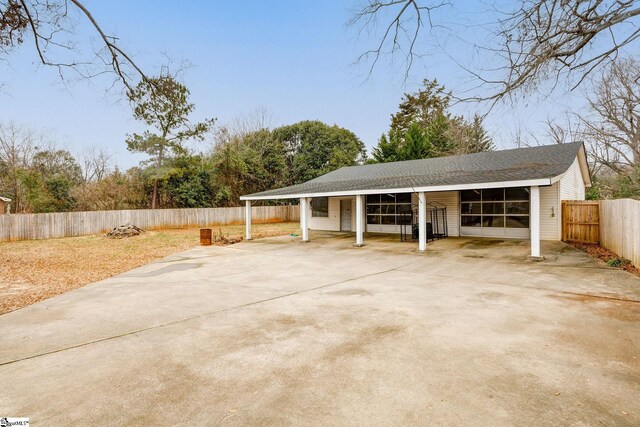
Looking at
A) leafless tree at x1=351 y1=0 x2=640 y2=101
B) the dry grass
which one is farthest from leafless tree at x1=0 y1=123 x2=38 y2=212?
leafless tree at x1=351 y1=0 x2=640 y2=101

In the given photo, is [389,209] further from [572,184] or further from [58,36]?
[58,36]

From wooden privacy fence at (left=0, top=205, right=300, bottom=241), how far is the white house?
8.41 meters

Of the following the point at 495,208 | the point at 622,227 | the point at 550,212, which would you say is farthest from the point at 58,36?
the point at 550,212

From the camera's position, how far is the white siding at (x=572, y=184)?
1255cm

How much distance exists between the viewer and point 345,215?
60.3 feet

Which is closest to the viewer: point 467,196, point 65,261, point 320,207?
point 65,261

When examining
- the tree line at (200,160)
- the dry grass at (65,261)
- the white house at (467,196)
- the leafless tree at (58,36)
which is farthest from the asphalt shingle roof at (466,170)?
the leafless tree at (58,36)

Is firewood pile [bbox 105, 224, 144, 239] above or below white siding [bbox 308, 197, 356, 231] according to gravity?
below

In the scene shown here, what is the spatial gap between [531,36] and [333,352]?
4.79 metres

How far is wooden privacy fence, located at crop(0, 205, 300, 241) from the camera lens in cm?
1565

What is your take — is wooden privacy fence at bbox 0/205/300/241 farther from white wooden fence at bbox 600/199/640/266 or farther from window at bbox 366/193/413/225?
white wooden fence at bbox 600/199/640/266

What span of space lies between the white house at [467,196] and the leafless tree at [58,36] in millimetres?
8595

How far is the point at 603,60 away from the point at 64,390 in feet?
23.6

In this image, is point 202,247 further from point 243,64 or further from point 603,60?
point 603,60
